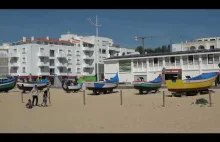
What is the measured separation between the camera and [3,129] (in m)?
11.5

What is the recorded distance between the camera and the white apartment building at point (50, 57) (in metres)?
65.3

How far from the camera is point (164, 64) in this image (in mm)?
48156

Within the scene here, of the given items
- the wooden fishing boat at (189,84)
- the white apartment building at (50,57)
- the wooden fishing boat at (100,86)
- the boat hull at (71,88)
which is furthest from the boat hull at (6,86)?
the white apartment building at (50,57)

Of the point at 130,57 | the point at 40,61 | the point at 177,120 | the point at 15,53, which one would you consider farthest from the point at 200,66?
the point at 15,53

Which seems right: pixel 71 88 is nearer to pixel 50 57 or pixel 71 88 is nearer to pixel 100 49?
pixel 50 57

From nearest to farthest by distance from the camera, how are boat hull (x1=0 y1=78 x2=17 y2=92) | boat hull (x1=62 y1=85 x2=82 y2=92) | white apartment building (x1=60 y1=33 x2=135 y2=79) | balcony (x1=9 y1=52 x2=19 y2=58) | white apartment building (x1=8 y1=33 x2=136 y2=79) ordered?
boat hull (x1=62 y1=85 x2=82 y2=92) → boat hull (x1=0 y1=78 x2=17 y2=92) → white apartment building (x1=8 y1=33 x2=136 y2=79) → balcony (x1=9 y1=52 x2=19 y2=58) → white apartment building (x1=60 y1=33 x2=135 y2=79)

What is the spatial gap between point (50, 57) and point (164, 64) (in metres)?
31.3

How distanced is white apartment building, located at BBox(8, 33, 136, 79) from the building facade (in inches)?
733

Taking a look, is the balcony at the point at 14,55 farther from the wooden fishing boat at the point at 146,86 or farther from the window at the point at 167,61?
the wooden fishing boat at the point at 146,86

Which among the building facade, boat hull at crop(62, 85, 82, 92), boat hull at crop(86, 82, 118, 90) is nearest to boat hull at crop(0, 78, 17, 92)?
boat hull at crop(62, 85, 82, 92)

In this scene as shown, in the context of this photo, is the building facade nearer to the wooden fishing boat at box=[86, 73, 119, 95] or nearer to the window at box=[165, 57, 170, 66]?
the window at box=[165, 57, 170, 66]

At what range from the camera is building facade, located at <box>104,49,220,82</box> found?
43.6 m

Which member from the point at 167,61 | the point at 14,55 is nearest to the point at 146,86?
the point at 167,61
